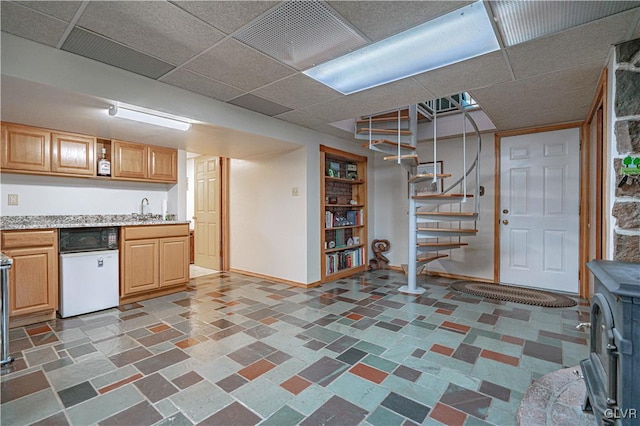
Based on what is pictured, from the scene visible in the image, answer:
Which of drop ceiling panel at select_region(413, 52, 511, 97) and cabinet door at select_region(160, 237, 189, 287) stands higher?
drop ceiling panel at select_region(413, 52, 511, 97)

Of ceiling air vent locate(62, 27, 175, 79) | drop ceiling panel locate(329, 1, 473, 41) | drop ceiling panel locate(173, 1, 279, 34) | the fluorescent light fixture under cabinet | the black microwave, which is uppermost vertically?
drop ceiling panel locate(329, 1, 473, 41)

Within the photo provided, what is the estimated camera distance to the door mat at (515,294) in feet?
11.5

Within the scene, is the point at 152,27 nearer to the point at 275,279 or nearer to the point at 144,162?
the point at 144,162

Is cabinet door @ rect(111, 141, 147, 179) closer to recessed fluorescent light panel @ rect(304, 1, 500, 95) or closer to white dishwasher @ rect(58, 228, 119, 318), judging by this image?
white dishwasher @ rect(58, 228, 119, 318)

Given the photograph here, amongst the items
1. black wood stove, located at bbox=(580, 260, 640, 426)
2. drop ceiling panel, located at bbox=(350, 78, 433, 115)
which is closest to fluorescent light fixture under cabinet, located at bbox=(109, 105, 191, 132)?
drop ceiling panel, located at bbox=(350, 78, 433, 115)

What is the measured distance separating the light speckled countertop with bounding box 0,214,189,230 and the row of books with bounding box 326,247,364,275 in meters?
2.37

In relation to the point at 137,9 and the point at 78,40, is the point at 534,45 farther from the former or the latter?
the point at 78,40

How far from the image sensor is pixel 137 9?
→ 175 centimetres

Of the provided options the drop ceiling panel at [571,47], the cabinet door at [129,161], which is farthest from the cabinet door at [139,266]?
the drop ceiling panel at [571,47]

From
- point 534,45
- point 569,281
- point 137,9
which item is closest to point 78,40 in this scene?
point 137,9

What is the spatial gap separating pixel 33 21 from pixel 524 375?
12.9ft

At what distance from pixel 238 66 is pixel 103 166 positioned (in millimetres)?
2519

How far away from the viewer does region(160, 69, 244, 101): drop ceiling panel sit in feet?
8.52

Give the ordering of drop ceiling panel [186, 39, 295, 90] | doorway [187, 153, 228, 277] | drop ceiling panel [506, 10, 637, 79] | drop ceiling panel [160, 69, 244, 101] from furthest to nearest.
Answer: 1. doorway [187, 153, 228, 277]
2. drop ceiling panel [160, 69, 244, 101]
3. drop ceiling panel [186, 39, 295, 90]
4. drop ceiling panel [506, 10, 637, 79]
